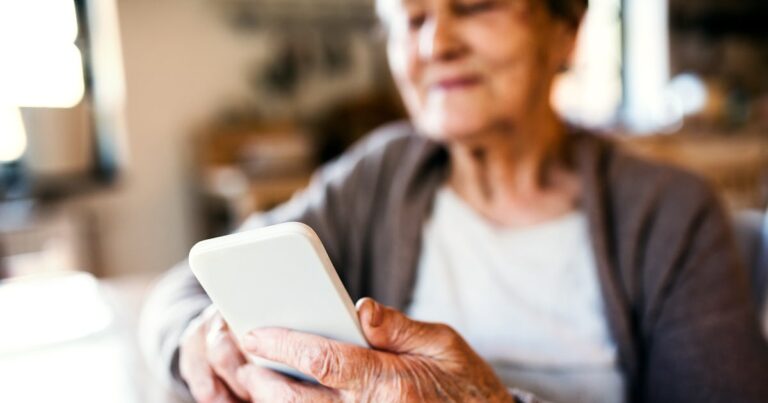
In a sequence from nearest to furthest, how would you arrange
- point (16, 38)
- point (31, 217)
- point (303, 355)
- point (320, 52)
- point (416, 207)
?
point (303, 355) < point (416, 207) < point (16, 38) < point (31, 217) < point (320, 52)

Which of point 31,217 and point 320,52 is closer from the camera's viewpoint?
point 31,217

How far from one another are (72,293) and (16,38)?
1.22 m

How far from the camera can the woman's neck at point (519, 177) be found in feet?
2.23

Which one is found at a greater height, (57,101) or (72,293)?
(57,101)

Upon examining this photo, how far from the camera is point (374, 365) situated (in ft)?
1.22

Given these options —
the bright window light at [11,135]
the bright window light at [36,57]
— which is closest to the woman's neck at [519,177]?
the bright window light at [36,57]

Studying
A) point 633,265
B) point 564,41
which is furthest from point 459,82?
point 633,265

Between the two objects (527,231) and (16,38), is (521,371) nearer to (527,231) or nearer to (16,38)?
(527,231)

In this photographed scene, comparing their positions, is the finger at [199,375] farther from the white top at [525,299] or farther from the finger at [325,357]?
the white top at [525,299]

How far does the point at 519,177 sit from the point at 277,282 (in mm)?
425

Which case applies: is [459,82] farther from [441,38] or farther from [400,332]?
[400,332]

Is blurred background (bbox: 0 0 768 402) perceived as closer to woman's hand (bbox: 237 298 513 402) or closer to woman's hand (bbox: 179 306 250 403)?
woman's hand (bbox: 179 306 250 403)

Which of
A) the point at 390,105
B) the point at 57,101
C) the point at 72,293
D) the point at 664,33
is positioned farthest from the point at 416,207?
the point at 664,33

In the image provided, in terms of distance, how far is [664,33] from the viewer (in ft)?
11.3
